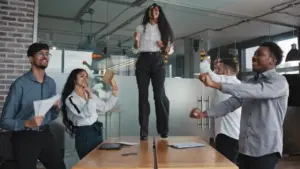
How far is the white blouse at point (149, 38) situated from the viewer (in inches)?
115

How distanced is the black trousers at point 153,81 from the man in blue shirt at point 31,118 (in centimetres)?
85

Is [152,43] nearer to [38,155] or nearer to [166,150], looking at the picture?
[166,150]

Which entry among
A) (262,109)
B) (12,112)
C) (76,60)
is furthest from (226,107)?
(76,60)

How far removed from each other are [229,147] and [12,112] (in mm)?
1890

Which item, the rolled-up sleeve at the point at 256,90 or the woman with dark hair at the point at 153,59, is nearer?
the rolled-up sleeve at the point at 256,90

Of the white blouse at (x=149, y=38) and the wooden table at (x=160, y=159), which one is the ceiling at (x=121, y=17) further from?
the wooden table at (x=160, y=159)

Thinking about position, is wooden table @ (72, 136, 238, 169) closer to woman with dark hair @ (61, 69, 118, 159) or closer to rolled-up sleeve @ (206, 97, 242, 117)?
rolled-up sleeve @ (206, 97, 242, 117)

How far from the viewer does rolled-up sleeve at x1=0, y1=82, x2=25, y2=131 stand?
85.2 inches

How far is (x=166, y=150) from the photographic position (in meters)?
2.10

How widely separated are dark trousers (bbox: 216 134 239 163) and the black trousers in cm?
56

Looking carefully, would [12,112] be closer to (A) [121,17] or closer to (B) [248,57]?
(A) [121,17]

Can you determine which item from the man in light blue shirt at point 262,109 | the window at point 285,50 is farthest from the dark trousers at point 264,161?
the window at point 285,50

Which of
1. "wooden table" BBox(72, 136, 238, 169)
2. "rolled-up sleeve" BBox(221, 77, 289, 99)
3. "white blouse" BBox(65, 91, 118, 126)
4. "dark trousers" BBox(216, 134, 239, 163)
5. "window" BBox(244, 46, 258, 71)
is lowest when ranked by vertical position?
"dark trousers" BBox(216, 134, 239, 163)

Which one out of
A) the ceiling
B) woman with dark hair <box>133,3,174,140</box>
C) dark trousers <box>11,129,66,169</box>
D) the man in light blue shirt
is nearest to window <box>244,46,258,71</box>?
the ceiling
